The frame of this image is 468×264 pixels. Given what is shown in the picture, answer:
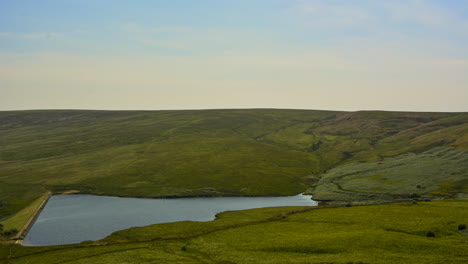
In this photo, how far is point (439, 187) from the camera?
126m

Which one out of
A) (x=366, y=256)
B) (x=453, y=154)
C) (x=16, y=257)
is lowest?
(x=16, y=257)

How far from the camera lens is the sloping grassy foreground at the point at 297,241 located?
64250mm

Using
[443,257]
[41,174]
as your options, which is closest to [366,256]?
[443,257]

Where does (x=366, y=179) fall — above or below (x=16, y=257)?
above

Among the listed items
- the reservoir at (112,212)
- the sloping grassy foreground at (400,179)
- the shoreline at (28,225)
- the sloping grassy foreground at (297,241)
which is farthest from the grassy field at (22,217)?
the sloping grassy foreground at (400,179)

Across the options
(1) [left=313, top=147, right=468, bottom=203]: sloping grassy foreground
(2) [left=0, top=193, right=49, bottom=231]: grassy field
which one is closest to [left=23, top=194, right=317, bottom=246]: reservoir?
(2) [left=0, top=193, right=49, bottom=231]: grassy field

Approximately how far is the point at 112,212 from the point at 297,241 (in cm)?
6969

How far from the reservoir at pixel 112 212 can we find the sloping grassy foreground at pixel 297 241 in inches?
387

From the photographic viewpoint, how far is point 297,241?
73750 millimetres

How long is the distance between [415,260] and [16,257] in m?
75.1

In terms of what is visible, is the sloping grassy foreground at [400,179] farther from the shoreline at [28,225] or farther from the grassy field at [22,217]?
the grassy field at [22,217]

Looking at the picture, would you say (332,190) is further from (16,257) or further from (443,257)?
(16,257)

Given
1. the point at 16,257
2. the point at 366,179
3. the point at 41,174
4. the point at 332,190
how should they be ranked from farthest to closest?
the point at 41,174
the point at 366,179
the point at 332,190
the point at 16,257

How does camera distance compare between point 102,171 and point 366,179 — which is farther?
point 102,171
